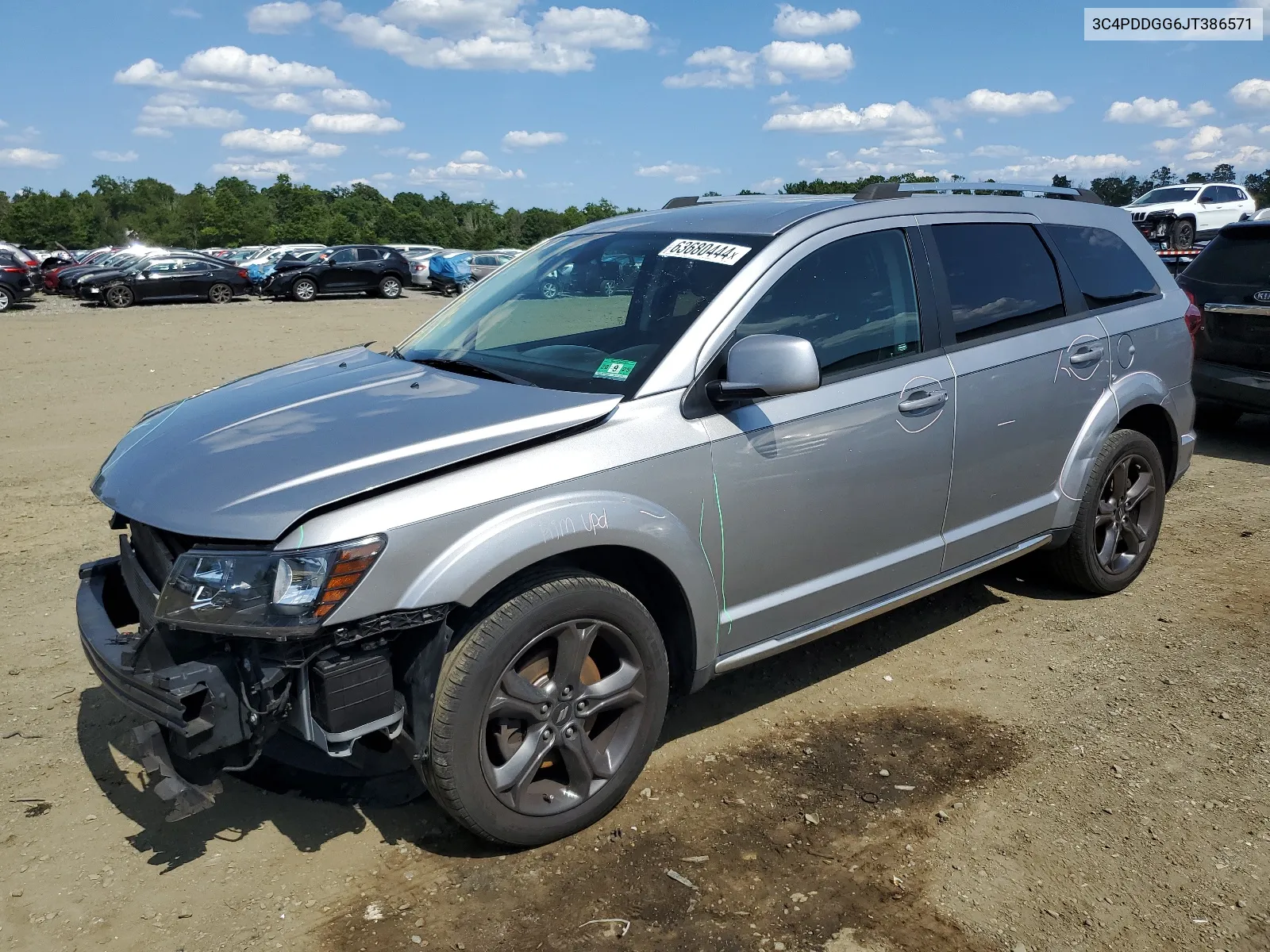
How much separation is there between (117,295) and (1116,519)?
1118 inches

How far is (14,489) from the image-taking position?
7.46 metres

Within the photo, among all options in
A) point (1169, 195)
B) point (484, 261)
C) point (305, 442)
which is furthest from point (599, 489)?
point (484, 261)

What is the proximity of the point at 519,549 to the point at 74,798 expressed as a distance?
192 centimetres

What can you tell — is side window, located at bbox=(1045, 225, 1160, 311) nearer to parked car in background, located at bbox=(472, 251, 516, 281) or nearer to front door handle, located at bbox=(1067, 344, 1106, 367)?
front door handle, located at bbox=(1067, 344, 1106, 367)

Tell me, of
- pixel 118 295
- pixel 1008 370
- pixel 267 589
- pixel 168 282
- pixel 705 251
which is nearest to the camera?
pixel 267 589

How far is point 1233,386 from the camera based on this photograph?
25.6 ft

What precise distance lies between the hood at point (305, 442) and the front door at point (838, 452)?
0.62 m

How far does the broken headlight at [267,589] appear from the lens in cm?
263

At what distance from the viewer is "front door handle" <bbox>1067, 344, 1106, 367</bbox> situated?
4602mm

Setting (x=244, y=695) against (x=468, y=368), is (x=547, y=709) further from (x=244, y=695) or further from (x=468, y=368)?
(x=468, y=368)

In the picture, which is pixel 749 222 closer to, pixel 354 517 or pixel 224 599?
pixel 354 517

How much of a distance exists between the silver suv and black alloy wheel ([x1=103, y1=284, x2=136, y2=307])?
26880 millimetres

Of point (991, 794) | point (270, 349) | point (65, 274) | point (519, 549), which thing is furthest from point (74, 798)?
point (65, 274)

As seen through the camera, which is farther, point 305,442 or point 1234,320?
point 1234,320
